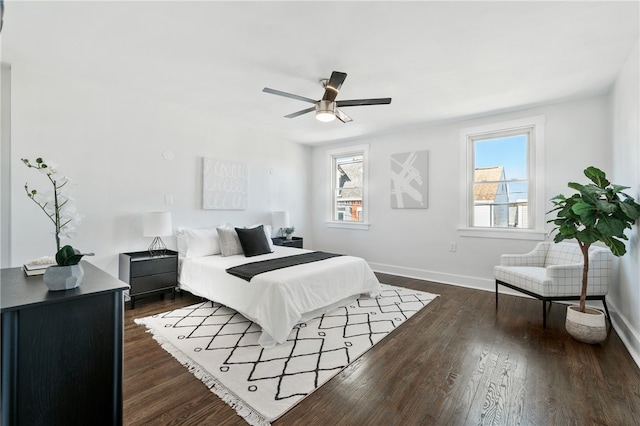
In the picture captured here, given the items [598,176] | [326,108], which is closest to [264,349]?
[326,108]

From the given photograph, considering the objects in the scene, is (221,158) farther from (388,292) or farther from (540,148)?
(540,148)

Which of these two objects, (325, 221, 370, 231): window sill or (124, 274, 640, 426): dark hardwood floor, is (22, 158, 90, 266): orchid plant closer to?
(124, 274, 640, 426): dark hardwood floor

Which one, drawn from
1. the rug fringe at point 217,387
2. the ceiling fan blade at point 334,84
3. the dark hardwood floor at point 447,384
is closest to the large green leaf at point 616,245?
the dark hardwood floor at point 447,384

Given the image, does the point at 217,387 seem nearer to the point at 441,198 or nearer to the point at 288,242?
the point at 288,242

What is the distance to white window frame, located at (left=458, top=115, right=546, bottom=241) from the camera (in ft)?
12.5

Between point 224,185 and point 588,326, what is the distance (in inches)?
181

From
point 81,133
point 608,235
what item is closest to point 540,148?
point 608,235

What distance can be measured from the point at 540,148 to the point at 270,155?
4.09 metres

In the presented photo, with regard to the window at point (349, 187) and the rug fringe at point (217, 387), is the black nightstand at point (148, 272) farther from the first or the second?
the window at point (349, 187)

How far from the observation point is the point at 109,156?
3.50m

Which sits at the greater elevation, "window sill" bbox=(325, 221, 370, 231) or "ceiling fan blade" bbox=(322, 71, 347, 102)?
"ceiling fan blade" bbox=(322, 71, 347, 102)

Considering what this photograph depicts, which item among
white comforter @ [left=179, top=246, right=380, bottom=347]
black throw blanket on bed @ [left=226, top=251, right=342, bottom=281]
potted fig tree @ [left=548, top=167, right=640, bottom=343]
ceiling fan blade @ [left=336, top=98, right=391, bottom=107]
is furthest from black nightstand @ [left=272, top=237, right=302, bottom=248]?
potted fig tree @ [left=548, top=167, right=640, bottom=343]

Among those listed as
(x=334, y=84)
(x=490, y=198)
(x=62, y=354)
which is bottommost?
(x=62, y=354)

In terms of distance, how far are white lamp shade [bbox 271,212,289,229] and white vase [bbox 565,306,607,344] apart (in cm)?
389
